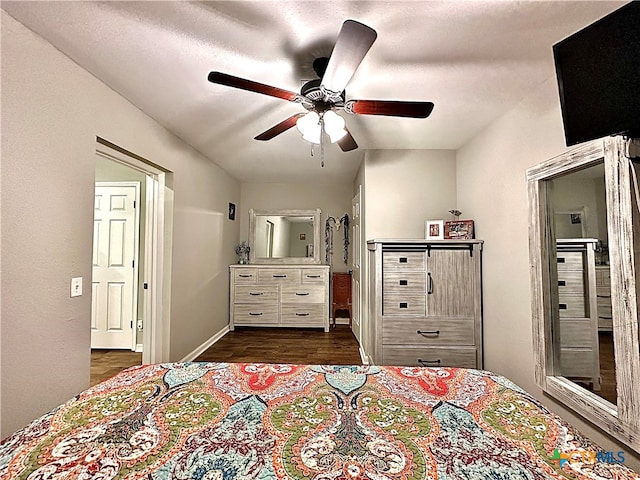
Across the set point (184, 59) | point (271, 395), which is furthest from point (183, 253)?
point (271, 395)

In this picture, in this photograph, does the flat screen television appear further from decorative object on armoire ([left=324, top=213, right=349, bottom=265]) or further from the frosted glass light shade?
decorative object on armoire ([left=324, top=213, right=349, bottom=265])

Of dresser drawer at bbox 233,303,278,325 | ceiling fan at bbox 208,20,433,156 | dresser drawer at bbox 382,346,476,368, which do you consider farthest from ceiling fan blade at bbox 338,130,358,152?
dresser drawer at bbox 233,303,278,325

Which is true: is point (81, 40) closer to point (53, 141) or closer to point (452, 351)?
point (53, 141)

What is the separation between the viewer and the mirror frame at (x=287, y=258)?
221 inches

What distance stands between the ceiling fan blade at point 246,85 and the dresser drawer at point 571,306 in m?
2.02

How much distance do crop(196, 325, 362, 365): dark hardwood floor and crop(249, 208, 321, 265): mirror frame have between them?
3.66 ft

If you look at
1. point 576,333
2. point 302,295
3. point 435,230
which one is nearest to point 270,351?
point 302,295

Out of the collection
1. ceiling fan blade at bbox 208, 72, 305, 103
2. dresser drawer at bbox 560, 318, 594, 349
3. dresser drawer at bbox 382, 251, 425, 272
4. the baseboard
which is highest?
ceiling fan blade at bbox 208, 72, 305, 103

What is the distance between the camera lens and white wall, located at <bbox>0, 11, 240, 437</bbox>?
1602mm

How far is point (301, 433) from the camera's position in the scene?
3.54 feet

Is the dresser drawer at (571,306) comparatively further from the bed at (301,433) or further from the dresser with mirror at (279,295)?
the dresser with mirror at (279,295)

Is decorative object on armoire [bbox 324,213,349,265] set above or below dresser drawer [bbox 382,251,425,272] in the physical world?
above

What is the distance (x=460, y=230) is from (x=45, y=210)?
3186 mm

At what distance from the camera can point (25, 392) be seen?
5.51 feet
